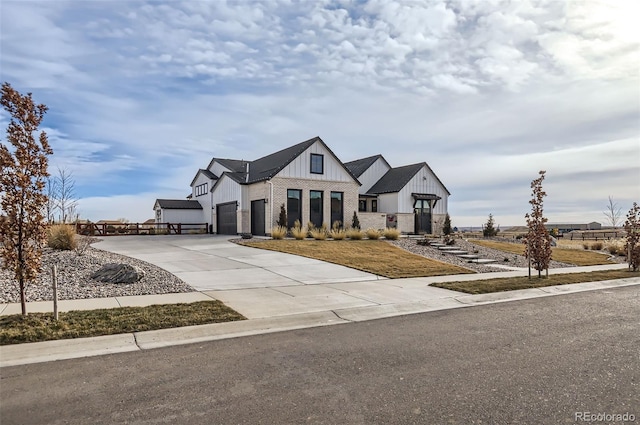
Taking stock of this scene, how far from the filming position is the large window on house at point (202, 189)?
3691 cm

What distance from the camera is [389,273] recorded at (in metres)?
13.6

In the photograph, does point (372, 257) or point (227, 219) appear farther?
point (227, 219)

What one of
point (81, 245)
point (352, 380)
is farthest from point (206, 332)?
point (81, 245)

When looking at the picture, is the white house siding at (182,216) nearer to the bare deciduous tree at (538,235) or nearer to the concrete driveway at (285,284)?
the concrete driveway at (285,284)

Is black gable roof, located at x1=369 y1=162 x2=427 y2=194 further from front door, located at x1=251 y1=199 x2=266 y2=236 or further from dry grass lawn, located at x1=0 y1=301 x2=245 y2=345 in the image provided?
dry grass lawn, located at x1=0 y1=301 x2=245 y2=345

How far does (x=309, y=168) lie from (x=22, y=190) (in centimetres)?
2240

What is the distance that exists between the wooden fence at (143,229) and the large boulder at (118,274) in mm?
20505

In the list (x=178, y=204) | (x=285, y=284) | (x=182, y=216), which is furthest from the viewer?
(x=178, y=204)

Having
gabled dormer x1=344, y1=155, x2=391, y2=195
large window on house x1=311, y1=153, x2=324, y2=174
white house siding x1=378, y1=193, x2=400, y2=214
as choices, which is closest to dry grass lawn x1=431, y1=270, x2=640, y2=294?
large window on house x1=311, y1=153, x2=324, y2=174

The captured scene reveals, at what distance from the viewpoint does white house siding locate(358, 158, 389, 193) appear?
36438mm

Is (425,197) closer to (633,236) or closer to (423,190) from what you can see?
(423,190)

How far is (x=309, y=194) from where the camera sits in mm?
28391

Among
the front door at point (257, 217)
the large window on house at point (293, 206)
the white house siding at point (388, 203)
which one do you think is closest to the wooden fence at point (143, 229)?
the front door at point (257, 217)

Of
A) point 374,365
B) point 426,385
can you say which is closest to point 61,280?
point 374,365
